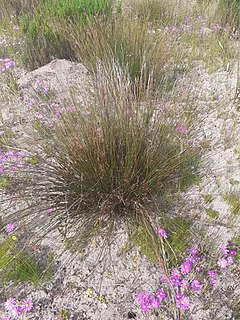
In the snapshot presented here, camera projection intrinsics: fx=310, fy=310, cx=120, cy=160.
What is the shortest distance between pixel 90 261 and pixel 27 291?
39cm

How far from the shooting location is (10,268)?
1.76 metres

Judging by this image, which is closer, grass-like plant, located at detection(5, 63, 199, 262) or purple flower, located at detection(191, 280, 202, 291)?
purple flower, located at detection(191, 280, 202, 291)

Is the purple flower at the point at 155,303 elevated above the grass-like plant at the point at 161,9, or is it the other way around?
the grass-like plant at the point at 161,9

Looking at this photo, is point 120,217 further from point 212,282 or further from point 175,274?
point 212,282

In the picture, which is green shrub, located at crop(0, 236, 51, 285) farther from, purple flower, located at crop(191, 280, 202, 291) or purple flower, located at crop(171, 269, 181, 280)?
purple flower, located at crop(191, 280, 202, 291)

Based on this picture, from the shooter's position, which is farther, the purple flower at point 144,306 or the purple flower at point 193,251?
the purple flower at point 193,251

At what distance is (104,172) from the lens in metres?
1.95

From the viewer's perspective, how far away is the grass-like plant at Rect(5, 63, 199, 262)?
6.36ft

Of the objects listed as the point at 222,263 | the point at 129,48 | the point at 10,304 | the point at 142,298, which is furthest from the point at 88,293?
the point at 129,48

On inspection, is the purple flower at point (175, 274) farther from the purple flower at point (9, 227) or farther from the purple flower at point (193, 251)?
the purple flower at point (9, 227)

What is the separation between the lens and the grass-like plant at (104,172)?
194 centimetres

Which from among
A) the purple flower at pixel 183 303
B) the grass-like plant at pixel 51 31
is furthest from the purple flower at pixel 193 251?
the grass-like plant at pixel 51 31

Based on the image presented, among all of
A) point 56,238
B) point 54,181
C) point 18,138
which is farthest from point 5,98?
point 56,238

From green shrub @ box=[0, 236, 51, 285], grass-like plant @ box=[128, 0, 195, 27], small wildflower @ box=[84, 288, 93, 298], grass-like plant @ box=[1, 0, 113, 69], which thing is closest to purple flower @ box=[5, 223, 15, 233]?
green shrub @ box=[0, 236, 51, 285]
